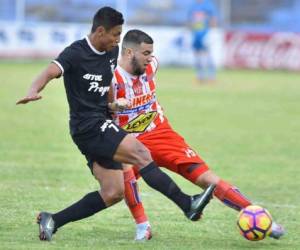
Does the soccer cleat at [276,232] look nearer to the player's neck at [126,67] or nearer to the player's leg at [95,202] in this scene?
the player's leg at [95,202]

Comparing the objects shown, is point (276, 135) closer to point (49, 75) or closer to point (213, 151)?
point (213, 151)

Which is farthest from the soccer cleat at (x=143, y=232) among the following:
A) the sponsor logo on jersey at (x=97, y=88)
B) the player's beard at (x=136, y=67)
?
the player's beard at (x=136, y=67)

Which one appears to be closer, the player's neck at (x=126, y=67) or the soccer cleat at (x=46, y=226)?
the soccer cleat at (x=46, y=226)

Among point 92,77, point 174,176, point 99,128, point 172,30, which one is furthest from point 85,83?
point 172,30

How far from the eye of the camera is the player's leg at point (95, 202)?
25.5 ft

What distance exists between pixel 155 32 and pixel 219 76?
13.7 feet

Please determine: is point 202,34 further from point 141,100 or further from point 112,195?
point 112,195

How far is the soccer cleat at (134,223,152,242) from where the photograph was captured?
8.06 m

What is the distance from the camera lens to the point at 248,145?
15.1m

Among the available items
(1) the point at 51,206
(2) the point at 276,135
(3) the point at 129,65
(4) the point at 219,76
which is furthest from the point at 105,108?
(4) the point at 219,76

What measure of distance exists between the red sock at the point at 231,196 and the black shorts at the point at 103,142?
3.01 feet

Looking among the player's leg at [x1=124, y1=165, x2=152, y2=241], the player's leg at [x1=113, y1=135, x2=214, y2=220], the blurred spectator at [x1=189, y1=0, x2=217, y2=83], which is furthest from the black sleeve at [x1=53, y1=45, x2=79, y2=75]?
the blurred spectator at [x1=189, y1=0, x2=217, y2=83]

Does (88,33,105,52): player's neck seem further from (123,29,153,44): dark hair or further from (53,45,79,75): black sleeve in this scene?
(123,29,153,44): dark hair

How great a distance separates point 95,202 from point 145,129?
901 millimetres
